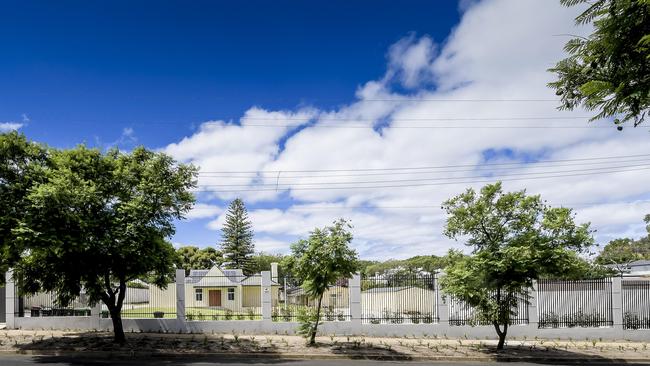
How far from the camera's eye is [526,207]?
1598cm

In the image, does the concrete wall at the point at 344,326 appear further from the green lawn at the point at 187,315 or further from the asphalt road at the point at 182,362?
the asphalt road at the point at 182,362

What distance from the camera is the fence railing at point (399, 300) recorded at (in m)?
19.9

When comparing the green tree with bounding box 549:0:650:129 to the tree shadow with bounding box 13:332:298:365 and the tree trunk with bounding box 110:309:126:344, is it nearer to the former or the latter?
the tree shadow with bounding box 13:332:298:365

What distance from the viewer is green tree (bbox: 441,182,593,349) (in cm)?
1541

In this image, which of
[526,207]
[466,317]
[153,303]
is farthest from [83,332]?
[526,207]

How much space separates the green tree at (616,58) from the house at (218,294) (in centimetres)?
1691

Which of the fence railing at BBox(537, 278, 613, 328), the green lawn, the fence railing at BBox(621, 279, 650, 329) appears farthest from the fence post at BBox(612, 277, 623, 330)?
the green lawn

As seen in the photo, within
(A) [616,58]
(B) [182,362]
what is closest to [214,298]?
(B) [182,362]

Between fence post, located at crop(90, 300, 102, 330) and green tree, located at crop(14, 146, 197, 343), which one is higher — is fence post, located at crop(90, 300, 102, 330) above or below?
below

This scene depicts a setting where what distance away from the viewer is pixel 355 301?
1989cm

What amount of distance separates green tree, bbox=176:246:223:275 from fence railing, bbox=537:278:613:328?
189 ft

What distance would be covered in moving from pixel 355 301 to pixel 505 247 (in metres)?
6.82

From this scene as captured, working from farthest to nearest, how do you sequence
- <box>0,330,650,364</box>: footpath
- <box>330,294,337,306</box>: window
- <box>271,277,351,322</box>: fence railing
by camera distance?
<box>330,294,337,306</box>: window < <box>271,277,351,322</box>: fence railing < <box>0,330,650,364</box>: footpath

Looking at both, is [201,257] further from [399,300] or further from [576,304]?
[576,304]
